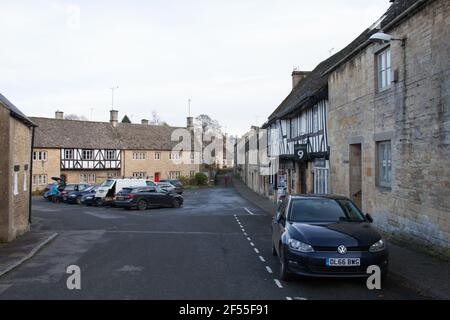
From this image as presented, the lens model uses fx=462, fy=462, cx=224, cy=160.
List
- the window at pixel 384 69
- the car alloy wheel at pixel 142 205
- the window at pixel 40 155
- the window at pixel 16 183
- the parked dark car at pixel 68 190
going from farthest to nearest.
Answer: the window at pixel 40 155
the parked dark car at pixel 68 190
the car alloy wheel at pixel 142 205
the window at pixel 16 183
the window at pixel 384 69

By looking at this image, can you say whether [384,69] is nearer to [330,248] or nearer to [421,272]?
[421,272]

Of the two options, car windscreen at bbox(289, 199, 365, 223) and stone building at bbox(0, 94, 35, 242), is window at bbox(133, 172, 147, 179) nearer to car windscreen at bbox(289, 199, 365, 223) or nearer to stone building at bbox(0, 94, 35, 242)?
stone building at bbox(0, 94, 35, 242)

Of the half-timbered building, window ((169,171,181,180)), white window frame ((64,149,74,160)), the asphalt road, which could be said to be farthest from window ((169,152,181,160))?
the asphalt road

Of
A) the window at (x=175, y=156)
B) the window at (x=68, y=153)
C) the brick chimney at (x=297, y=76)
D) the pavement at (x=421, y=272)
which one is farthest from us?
the window at (x=175, y=156)

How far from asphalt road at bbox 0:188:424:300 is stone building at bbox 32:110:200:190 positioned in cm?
3582

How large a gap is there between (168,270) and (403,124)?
22.1ft

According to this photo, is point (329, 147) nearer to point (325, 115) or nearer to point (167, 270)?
point (325, 115)

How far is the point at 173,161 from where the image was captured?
63.4 meters

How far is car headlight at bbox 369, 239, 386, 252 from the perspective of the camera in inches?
291

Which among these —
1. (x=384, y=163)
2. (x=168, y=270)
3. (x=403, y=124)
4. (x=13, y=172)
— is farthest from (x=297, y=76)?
(x=168, y=270)

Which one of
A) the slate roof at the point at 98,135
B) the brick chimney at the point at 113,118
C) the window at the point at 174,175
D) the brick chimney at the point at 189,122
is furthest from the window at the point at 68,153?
the brick chimney at the point at 189,122

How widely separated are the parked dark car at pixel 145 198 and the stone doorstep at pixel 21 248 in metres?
10.8

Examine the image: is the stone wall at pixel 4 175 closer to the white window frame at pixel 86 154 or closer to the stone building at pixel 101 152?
the stone building at pixel 101 152

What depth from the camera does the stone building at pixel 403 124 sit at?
9648 millimetres
